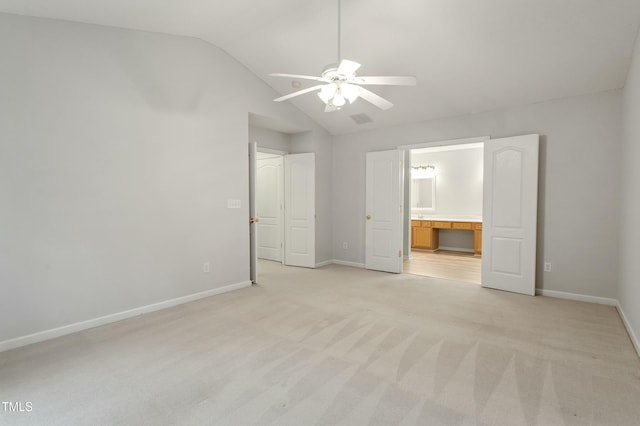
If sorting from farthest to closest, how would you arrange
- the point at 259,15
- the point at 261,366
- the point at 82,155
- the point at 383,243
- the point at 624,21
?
the point at 383,243
the point at 259,15
the point at 82,155
the point at 624,21
the point at 261,366

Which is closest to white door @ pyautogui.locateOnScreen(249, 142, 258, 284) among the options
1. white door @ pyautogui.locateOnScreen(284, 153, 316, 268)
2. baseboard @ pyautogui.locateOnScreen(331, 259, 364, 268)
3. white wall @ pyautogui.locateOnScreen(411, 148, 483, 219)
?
white door @ pyautogui.locateOnScreen(284, 153, 316, 268)

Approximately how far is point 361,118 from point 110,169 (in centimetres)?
385

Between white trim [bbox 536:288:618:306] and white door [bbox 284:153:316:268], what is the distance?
359cm

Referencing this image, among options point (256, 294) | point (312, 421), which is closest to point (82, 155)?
point (256, 294)

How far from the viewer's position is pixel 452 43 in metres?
3.50

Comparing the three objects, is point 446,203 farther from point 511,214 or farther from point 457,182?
point 511,214

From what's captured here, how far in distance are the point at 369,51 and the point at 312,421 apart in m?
3.80

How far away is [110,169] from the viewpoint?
10.9 feet

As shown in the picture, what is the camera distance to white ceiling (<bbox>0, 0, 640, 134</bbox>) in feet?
9.62

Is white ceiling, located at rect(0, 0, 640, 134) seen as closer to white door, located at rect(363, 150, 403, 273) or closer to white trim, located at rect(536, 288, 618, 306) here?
white door, located at rect(363, 150, 403, 273)

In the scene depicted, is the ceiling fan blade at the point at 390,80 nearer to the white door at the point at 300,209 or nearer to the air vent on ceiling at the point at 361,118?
the air vent on ceiling at the point at 361,118

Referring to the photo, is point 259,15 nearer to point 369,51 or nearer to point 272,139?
point 369,51

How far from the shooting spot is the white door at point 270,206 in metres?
6.55

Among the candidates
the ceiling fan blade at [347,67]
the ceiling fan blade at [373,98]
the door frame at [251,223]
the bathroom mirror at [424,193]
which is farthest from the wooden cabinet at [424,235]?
the ceiling fan blade at [347,67]
